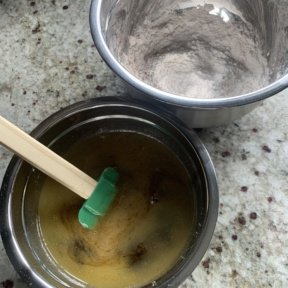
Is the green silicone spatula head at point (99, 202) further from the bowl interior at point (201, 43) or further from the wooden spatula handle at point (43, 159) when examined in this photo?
the bowl interior at point (201, 43)

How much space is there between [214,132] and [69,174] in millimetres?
332

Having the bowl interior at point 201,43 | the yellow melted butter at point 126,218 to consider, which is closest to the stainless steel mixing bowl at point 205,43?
the bowl interior at point 201,43

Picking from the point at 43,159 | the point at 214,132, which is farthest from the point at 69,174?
the point at 214,132

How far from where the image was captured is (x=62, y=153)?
97 centimetres

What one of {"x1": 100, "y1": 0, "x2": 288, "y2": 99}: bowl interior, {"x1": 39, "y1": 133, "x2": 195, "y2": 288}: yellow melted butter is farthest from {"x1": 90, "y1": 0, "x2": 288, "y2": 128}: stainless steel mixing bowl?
{"x1": 39, "y1": 133, "x2": 195, "y2": 288}: yellow melted butter

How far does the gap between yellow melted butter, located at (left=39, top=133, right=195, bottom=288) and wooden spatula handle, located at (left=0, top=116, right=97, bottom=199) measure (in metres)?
0.08

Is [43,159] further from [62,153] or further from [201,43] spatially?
[201,43]

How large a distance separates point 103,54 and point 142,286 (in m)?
0.39

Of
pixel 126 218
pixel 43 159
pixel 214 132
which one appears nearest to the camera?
pixel 43 159

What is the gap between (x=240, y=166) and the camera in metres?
1.01

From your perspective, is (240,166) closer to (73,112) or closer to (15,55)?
(73,112)

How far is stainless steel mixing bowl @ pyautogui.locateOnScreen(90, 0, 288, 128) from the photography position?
78cm

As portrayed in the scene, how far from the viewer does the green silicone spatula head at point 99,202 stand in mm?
900

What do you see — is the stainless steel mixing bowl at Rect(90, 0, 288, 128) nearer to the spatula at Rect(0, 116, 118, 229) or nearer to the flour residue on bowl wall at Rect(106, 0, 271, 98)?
the flour residue on bowl wall at Rect(106, 0, 271, 98)
